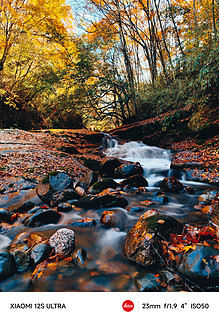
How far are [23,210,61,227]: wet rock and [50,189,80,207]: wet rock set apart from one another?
0.76 m

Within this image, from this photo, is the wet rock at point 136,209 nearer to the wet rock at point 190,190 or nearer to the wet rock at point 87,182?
the wet rock at point 87,182

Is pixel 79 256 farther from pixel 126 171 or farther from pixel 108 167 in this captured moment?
pixel 108 167

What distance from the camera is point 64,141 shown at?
11.3 metres

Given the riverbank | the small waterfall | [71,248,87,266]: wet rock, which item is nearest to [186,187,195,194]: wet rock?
the riverbank

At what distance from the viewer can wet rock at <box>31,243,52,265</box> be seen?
219cm

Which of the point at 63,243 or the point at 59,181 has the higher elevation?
the point at 59,181

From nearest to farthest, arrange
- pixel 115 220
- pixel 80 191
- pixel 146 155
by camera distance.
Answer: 1. pixel 115 220
2. pixel 80 191
3. pixel 146 155

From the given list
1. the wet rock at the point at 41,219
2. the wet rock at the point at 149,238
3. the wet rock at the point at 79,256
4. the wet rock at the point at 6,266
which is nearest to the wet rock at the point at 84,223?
the wet rock at the point at 41,219

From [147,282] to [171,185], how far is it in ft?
12.5

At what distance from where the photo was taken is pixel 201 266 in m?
1.71

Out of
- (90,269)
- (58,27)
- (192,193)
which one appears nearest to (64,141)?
(58,27)

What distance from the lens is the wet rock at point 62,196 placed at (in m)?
4.15

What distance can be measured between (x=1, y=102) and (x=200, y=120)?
12980 millimetres
